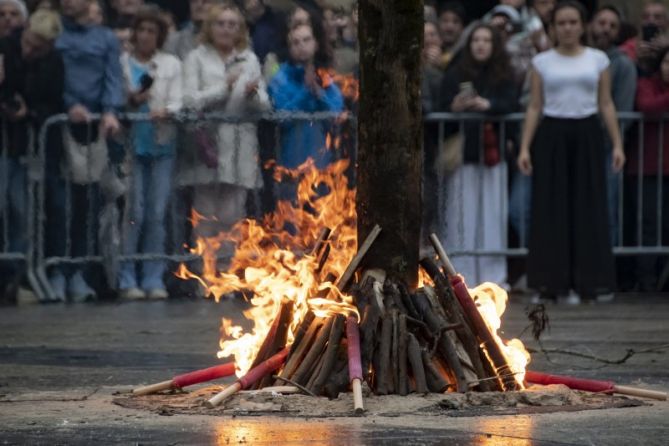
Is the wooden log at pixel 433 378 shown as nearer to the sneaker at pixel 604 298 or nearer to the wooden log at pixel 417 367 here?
the wooden log at pixel 417 367

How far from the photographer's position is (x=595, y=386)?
28.6 ft

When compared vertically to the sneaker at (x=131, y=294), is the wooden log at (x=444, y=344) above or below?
above

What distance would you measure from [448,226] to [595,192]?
1433 mm

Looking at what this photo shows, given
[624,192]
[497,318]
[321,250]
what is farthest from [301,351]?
[624,192]

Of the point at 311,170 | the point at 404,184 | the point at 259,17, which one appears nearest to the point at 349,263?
the point at 404,184

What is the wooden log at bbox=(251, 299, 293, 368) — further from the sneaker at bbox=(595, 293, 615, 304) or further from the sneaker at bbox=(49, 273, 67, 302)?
the sneaker at bbox=(49, 273, 67, 302)

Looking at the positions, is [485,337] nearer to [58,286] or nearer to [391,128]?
[391,128]

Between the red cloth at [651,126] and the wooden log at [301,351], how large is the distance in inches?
297

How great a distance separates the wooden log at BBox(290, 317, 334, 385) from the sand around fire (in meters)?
0.13

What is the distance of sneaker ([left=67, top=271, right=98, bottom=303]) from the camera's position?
49.7ft

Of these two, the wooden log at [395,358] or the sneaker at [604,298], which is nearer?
the wooden log at [395,358]

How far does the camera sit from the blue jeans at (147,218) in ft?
49.6

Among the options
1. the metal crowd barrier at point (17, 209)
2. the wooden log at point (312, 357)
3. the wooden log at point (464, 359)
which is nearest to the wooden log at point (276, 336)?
the wooden log at point (312, 357)

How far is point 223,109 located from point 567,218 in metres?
2.95
